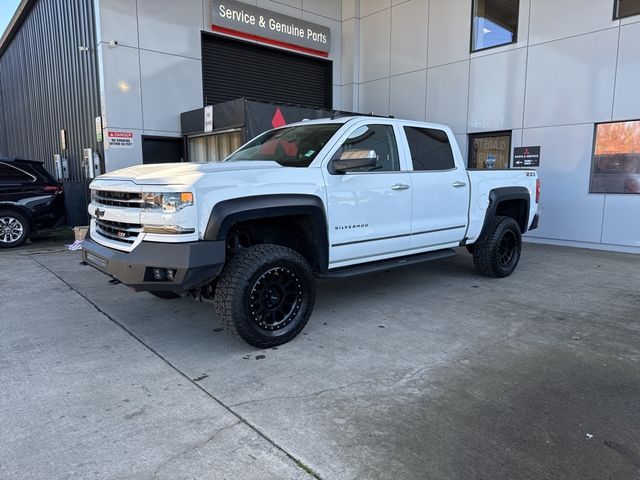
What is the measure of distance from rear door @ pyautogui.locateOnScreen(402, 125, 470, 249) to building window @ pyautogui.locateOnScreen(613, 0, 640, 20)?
561 cm

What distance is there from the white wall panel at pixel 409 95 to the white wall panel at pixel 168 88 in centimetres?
528

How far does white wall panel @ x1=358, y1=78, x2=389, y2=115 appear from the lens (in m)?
13.0

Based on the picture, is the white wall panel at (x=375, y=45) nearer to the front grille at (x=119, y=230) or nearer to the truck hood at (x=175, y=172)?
the truck hood at (x=175, y=172)

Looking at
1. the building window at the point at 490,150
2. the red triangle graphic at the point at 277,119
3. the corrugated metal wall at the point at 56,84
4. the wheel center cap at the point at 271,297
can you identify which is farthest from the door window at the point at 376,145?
the corrugated metal wall at the point at 56,84

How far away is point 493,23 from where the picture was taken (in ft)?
34.7

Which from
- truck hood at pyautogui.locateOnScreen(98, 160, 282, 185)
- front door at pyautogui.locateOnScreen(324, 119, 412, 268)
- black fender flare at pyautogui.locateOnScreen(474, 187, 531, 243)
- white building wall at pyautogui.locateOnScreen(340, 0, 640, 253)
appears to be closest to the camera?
truck hood at pyautogui.locateOnScreen(98, 160, 282, 185)

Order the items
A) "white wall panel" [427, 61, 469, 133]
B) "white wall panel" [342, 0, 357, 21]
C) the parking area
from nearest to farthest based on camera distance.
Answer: the parking area
"white wall panel" [427, 61, 469, 133]
"white wall panel" [342, 0, 357, 21]

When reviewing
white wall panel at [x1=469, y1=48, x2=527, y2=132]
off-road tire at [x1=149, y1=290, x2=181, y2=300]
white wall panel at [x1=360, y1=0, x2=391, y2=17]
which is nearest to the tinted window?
white wall panel at [x1=469, y1=48, x2=527, y2=132]

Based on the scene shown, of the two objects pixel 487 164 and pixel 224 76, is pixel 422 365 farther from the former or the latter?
pixel 224 76

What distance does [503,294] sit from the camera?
18.6 feet

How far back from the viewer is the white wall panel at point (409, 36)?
1186cm

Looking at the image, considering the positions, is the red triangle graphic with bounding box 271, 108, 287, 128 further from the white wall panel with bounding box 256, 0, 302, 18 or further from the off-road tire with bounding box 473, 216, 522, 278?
the off-road tire with bounding box 473, 216, 522, 278

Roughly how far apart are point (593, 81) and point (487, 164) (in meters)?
2.69

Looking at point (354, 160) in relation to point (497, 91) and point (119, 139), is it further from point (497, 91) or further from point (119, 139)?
point (497, 91)
